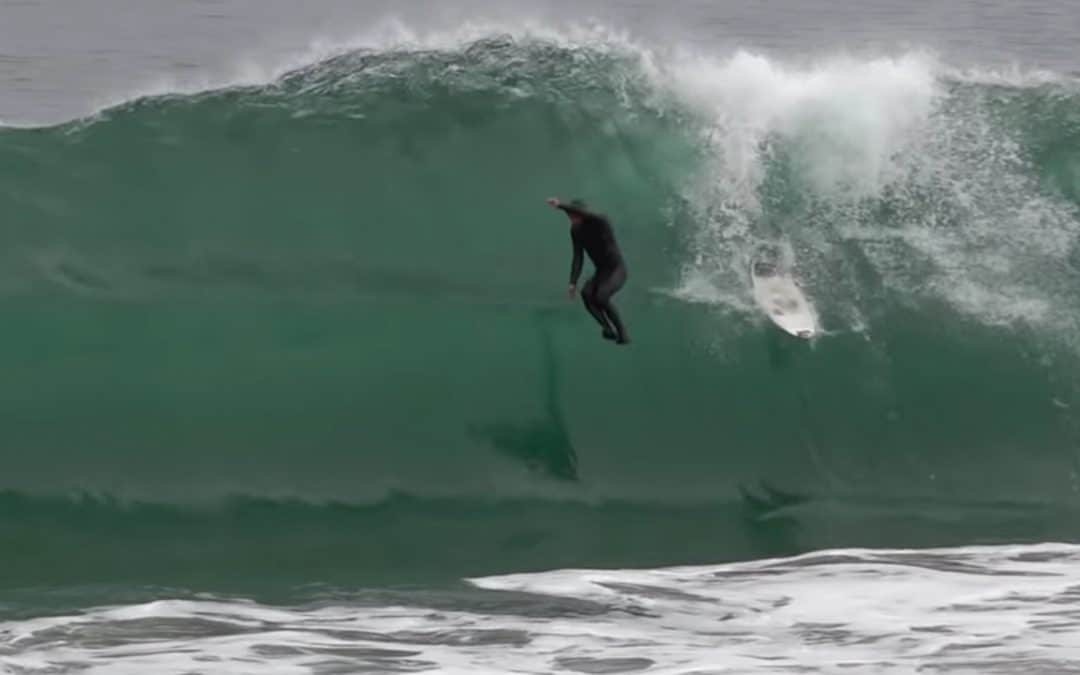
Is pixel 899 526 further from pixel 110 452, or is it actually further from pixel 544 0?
pixel 544 0

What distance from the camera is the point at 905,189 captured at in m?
19.1

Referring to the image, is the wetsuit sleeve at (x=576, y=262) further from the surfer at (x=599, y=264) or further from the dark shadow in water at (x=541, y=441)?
the dark shadow in water at (x=541, y=441)

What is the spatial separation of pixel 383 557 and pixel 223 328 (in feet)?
8.80

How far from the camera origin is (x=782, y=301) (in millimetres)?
18031

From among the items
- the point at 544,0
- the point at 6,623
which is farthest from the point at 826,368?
the point at 544,0

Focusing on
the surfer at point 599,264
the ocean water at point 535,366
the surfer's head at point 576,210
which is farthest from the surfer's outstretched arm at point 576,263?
the ocean water at point 535,366

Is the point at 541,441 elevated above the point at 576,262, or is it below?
below

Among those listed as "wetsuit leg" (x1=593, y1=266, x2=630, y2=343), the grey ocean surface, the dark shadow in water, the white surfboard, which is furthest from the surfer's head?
the grey ocean surface

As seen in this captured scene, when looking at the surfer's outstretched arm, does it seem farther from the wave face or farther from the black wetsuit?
the wave face

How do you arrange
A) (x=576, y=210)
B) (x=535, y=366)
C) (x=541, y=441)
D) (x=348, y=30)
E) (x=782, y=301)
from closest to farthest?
(x=576, y=210), (x=541, y=441), (x=535, y=366), (x=782, y=301), (x=348, y=30)

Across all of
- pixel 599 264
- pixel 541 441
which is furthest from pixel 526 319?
pixel 599 264

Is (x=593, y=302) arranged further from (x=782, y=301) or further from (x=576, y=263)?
(x=782, y=301)

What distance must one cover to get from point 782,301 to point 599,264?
255cm

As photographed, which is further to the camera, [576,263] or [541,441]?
[541,441]
